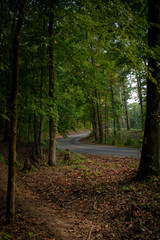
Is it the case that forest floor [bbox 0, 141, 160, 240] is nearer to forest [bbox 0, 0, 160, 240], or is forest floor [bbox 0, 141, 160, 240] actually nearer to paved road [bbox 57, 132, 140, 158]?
forest [bbox 0, 0, 160, 240]

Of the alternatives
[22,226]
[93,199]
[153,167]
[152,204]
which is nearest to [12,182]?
[22,226]

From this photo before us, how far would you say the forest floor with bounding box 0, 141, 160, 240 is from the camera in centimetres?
356

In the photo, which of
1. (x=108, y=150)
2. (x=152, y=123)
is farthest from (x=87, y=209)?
(x=108, y=150)

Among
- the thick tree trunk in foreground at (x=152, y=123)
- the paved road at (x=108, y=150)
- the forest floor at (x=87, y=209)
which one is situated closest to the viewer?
the forest floor at (x=87, y=209)

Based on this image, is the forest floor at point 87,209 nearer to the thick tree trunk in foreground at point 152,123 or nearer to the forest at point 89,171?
the forest at point 89,171

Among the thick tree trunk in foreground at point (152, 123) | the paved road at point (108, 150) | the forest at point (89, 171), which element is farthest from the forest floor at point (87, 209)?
the paved road at point (108, 150)

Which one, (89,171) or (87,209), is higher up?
(89,171)

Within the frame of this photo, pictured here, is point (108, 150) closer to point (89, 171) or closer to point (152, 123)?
point (89, 171)

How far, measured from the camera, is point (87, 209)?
4.97 m

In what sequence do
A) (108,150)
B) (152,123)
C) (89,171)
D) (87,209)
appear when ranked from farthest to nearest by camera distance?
(108,150) → (89,171) → (152,123) → (87,209)

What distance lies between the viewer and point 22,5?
3.53m

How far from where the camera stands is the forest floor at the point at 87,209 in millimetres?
3559

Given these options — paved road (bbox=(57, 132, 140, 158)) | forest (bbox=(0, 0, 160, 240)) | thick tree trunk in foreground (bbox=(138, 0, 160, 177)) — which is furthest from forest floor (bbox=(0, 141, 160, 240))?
paved road (bbox=(57, 132, 140, 158))

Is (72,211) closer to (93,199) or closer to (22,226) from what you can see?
(93,199)
